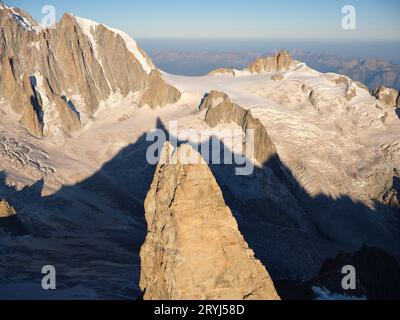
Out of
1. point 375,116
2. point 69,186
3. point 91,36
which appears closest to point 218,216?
point 69,186

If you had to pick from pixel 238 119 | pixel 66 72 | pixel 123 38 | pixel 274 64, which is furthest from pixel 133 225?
pixel 274 64

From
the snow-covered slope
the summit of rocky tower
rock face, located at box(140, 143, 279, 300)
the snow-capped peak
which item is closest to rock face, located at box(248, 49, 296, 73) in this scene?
the summit of rocky tower

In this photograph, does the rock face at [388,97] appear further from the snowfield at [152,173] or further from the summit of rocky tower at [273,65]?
the summit of rocky tower at [273,65]

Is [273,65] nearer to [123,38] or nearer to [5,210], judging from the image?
[123,38]

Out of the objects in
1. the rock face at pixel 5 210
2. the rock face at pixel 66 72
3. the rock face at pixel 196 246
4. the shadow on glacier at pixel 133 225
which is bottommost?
the shadow on glacier at pixel 133 225

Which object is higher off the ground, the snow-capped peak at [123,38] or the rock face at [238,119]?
the snow-capped peak at [123,38]

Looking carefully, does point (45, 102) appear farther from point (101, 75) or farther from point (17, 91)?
point (101, 75)

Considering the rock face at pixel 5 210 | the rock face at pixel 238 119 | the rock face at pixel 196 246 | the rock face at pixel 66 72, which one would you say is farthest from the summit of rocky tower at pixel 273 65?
the rock face at pixel 196 246

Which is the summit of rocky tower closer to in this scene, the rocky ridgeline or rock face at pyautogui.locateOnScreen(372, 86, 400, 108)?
the rocky ridgeline
